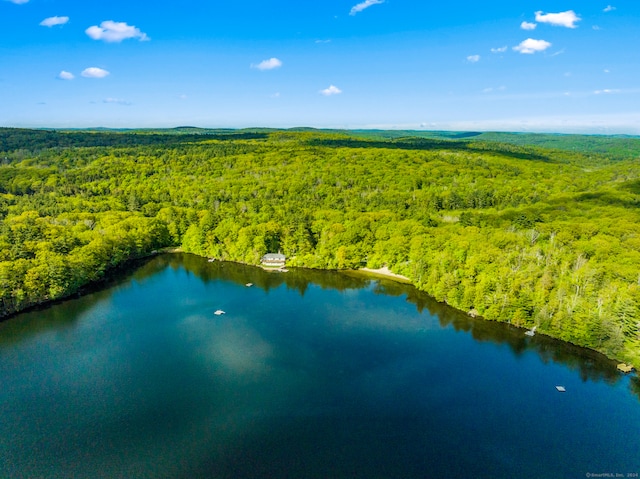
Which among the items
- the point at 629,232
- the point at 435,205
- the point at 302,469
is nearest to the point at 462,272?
the point at 629,232

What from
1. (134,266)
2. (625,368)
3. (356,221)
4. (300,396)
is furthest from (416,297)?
(134,266)

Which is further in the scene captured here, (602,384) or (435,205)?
(435,205)

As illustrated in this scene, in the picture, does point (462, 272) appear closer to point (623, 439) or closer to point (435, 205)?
point (623, 439)

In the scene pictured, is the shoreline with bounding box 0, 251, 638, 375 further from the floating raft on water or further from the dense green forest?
the dense green forest

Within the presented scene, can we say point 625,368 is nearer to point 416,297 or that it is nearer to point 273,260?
point 416,297

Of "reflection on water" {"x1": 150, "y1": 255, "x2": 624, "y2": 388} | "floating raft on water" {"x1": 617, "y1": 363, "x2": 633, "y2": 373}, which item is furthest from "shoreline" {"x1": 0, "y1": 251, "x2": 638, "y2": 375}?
"reflection on water" {"x1": 150, "y1": 255, "x2": 624, "y2": 388}

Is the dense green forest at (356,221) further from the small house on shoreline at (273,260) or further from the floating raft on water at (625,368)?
the small house on shoreline at (273,260)
